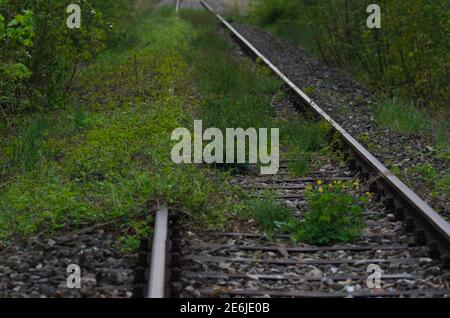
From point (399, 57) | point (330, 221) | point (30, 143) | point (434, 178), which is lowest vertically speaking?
point (330, 221)

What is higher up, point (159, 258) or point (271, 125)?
point (271, 125)

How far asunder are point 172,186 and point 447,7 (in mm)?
6729

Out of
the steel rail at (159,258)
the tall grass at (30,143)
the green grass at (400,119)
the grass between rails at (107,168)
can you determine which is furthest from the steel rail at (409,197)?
the tall grass at (30,143)

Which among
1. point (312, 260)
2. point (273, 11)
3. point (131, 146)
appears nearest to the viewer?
point (312, 260)

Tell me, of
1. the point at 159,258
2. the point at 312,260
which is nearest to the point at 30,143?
the point at 159,258

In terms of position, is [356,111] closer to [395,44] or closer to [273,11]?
[395,44]

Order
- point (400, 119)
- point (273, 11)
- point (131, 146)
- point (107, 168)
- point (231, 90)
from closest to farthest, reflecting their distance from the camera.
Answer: point (107, 168), point (131, 146), point (400, 119), point (231, 90), point (273, 11)

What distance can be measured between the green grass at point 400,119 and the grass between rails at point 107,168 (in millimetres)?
2332

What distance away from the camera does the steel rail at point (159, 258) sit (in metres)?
4.32

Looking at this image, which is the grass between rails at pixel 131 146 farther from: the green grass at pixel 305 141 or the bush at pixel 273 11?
the bush at pixel 273 11

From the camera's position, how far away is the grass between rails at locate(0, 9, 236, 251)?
573 cm

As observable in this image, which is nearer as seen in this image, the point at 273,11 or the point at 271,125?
the point at 271,125

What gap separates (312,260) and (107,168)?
2264mm

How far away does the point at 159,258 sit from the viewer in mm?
4785
